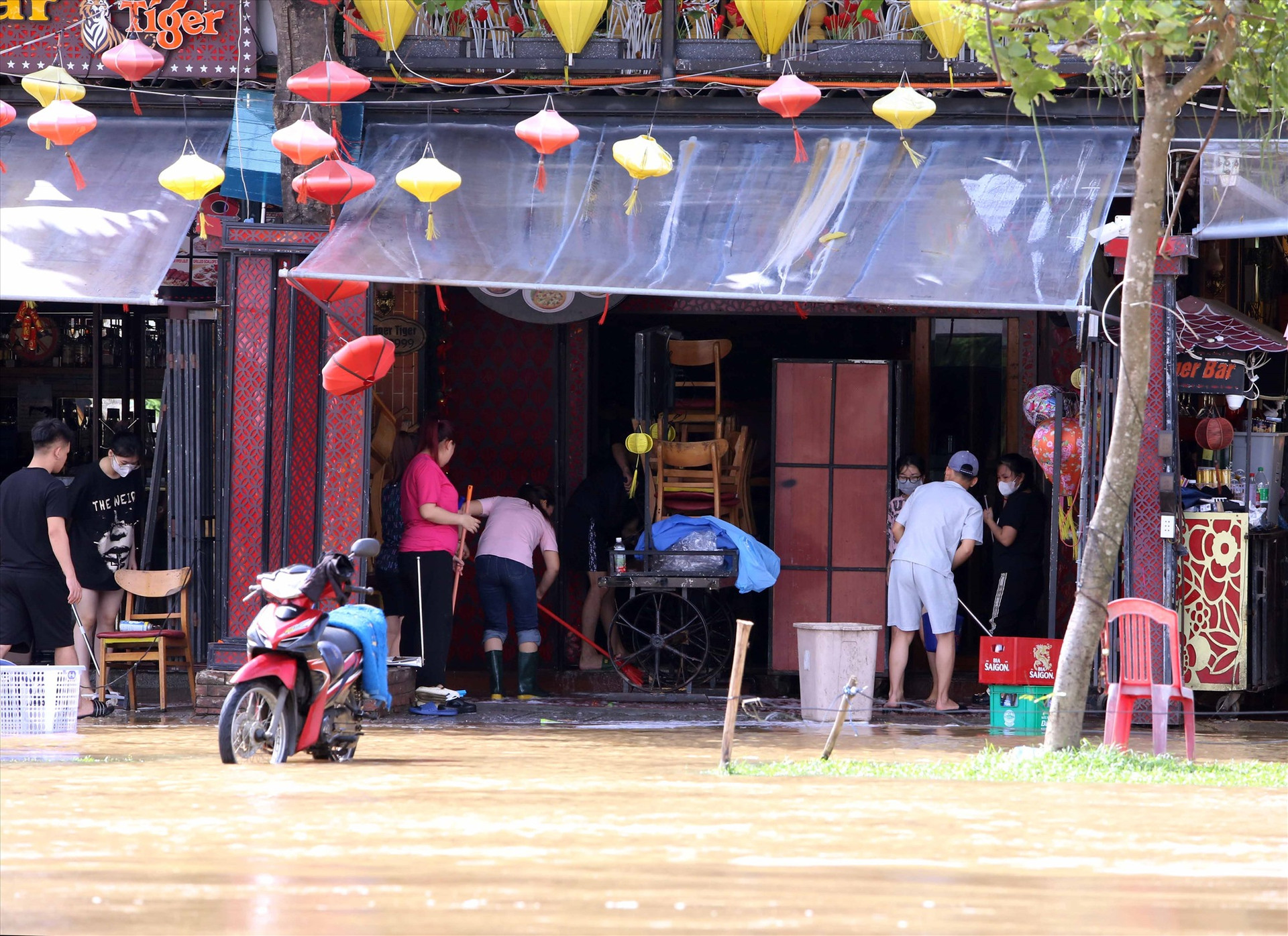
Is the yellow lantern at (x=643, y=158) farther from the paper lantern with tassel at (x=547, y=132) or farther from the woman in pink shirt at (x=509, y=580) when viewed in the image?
the woman in pink shirt at (x=509, y=580)

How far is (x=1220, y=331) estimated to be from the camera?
1208 centimetres

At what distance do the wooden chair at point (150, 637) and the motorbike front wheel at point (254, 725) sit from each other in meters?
2.61

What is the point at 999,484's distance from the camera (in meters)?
12.5

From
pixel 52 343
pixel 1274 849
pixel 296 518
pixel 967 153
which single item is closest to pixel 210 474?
pixel 296 518

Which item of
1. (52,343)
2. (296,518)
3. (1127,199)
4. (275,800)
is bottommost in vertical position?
(275,800)

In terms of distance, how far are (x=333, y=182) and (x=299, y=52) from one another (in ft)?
4.21

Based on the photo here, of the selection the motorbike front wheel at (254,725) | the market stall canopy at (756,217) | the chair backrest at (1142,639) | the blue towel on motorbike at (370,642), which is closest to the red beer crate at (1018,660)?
the chair backrest at (1142,639)

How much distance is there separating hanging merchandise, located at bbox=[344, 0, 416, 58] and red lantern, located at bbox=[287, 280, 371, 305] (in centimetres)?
153

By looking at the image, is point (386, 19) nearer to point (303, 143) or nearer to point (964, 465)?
point (303, 143)

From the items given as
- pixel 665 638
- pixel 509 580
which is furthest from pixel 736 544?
pixel 509 580

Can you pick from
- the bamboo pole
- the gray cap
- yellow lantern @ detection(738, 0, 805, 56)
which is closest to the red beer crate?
the gray cap

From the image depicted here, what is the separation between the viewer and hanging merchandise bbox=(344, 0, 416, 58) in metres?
11.1

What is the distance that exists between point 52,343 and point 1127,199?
8.32m

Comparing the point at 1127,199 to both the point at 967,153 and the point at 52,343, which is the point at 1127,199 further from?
the point at 52,343
